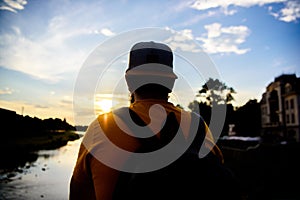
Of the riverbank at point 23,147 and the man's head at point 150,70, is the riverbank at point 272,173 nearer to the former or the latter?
the man's head at point 150,70

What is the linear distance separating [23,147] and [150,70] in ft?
279

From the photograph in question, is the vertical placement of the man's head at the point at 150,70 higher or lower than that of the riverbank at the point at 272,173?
higher

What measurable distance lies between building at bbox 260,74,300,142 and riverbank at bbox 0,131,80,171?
1544 inches

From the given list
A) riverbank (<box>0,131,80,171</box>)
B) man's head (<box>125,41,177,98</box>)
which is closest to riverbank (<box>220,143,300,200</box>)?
man's head (<box>125,41,177,98</box>)

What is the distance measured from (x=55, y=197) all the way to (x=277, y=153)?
17.0 metres

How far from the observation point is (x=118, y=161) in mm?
1466

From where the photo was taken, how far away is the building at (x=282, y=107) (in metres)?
54.5

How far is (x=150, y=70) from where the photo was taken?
1738 mm

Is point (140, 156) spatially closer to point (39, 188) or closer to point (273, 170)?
point (273, 170)

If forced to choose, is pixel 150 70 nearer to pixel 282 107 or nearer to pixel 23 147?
pixel 282 107

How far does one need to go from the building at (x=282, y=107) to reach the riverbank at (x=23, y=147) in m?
39.2

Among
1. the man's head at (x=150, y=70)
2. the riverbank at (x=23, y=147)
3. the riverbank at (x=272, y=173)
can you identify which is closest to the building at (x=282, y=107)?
the riverbank at (x=272, y=173)

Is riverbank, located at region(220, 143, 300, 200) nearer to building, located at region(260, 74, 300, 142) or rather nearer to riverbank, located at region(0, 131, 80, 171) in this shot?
riverbank, located at region(0, 131, 80, 171)

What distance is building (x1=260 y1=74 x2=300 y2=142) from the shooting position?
54469mm
